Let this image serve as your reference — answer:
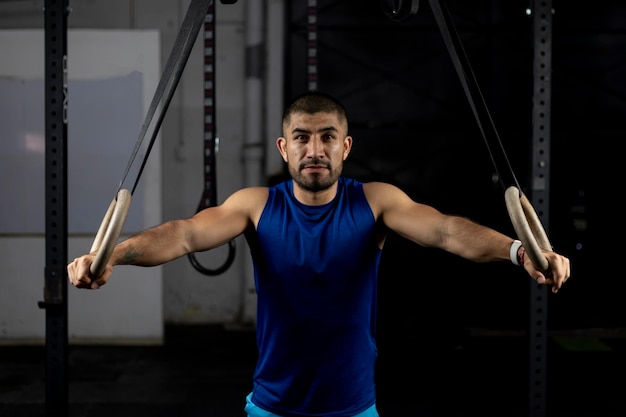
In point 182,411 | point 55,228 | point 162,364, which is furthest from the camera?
point 162,364

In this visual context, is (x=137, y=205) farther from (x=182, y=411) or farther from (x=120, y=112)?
(x=182, y=411)

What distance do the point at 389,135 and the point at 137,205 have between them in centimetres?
224

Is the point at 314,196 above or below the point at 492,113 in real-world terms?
below

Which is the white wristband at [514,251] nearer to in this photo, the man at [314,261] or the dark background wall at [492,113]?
the man at [314,261]

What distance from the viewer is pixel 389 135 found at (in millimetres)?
5438

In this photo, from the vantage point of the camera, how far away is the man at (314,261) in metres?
1.79

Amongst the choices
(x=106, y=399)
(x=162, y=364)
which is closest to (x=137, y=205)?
(x=162, y=364)

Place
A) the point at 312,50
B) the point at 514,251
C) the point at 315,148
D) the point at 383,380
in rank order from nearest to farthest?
1. the point at 514,251
2. the point at 315,148
3. the point at 312,50
4. the point at 383,380

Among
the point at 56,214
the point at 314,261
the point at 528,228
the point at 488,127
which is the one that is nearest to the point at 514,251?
the point at 528,228

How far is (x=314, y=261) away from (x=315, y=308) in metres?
0.14

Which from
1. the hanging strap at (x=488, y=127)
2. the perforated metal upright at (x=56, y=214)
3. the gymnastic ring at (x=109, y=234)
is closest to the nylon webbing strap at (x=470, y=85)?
the hanging strap at (x=488, y=127)

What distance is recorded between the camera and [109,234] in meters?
1.37

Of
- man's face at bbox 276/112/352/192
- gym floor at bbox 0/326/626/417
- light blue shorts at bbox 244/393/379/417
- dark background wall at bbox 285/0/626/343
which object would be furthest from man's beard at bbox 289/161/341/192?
dark background wall at bbox 285/0/626/343

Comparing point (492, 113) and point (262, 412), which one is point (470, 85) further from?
point (492, 113)
